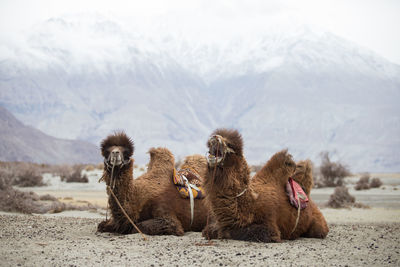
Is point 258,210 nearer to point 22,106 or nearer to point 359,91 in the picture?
point 22,106

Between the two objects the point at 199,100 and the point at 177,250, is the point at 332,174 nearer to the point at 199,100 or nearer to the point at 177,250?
the point at 177,250

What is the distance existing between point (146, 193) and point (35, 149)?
8087cm

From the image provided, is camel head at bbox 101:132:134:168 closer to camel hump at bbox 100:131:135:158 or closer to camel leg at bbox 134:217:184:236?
camel hump at bbox 100:131:135:158

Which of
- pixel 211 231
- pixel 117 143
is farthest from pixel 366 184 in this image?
pixel 117 143

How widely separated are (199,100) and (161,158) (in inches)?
6905

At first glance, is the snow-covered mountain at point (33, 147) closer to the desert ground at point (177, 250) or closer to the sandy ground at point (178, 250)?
the desert ground at point (177, 250)

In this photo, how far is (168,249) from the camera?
8352 mm

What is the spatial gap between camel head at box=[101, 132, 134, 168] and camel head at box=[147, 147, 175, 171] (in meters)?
1.18

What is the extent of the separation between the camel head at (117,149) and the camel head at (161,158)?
1.18 metres

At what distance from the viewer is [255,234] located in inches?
344

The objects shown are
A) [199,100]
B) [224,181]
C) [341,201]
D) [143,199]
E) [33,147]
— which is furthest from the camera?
[199,100]

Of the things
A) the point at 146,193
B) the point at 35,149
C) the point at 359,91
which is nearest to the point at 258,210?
the point at 146,193

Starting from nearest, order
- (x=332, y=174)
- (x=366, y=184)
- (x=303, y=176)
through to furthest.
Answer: (x=303, y=176) < (x=366, y=184) < (x=332, y=174)

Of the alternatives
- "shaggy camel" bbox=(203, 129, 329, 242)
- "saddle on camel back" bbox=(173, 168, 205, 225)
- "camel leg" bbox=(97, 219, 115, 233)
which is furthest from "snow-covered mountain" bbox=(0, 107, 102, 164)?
"shaggy camel" bbox=(203, 129, 329, 242)
